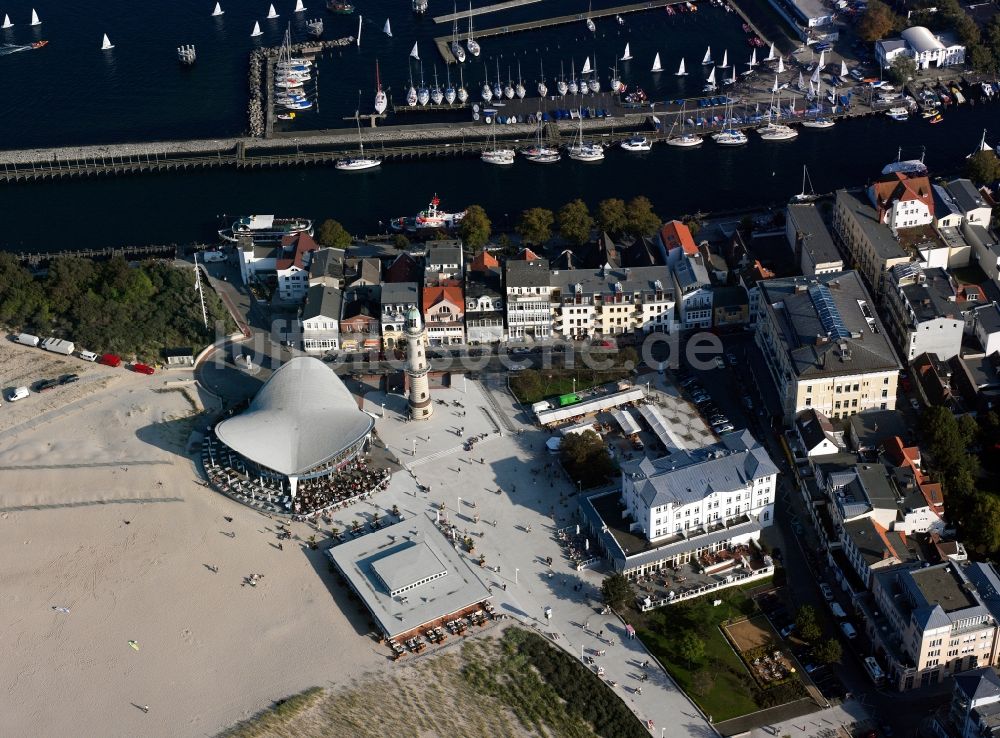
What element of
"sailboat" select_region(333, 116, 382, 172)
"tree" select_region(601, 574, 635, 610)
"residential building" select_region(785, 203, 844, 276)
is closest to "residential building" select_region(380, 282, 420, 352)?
"sailboat" select_region(333, 116, 382, 172)

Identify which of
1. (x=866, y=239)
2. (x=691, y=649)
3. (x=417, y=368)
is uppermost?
(x=866, y=239)

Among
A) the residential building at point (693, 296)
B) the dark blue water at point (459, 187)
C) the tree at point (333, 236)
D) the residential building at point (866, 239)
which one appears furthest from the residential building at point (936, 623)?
the tree at point (333, 236)

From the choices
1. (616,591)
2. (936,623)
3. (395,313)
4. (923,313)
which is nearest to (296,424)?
(395,313)

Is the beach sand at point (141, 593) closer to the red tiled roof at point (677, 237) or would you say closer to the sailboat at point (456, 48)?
the red tiled roof at point (677, 237)

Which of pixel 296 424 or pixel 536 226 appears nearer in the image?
pixel 296 424

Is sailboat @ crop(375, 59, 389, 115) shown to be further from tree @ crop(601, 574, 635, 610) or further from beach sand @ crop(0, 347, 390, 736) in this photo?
tree @ crop(601, 574, 635, 610)

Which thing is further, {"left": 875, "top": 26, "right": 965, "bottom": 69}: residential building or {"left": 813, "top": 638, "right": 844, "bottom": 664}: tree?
{"left": 875, "top": 26, "right": 965, "bottom": 69}: residential building

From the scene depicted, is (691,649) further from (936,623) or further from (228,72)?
(228,72)
